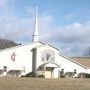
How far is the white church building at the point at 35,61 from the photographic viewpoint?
2667 inches

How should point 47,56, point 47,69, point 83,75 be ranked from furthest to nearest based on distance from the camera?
1. point 83,75
2. point 47,69
3. point 47,56

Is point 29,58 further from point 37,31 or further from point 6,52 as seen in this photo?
point 37,31

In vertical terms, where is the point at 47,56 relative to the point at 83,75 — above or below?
above

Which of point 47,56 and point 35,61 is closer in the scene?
point 35,61

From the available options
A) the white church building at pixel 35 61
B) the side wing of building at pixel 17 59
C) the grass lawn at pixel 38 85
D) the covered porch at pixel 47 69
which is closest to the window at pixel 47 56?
the white church building at pixel 35 61

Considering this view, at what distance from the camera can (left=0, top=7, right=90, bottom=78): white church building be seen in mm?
67750

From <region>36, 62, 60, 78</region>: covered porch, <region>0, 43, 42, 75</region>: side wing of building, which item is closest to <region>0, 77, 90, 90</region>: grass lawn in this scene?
<region>0, 43, 42, 75</region>: side wing of building

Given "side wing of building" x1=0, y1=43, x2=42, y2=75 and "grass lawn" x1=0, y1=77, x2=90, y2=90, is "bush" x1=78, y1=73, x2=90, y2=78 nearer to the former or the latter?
"side wing of building" x1=0, y1=43, x2=42, y2=75

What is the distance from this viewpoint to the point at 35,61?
231ft

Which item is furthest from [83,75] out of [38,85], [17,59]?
[38,85]

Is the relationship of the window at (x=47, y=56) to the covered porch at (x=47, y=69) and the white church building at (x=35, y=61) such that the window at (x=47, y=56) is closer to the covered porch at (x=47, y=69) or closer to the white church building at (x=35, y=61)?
the white church building at (x=35, y=61)

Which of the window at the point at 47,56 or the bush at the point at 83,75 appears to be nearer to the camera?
the bush at the point at 83,75

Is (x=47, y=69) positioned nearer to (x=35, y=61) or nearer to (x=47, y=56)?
(x=47, y=56)

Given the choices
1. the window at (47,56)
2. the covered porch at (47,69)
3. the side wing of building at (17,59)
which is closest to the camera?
the side wing of building at (17,59)
